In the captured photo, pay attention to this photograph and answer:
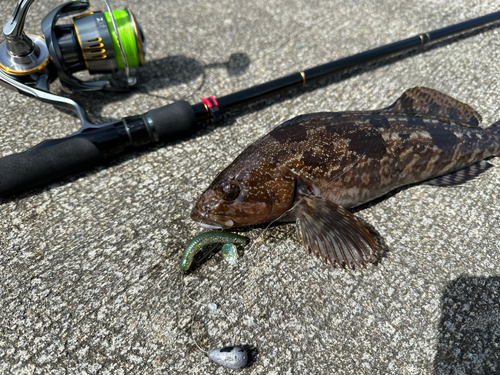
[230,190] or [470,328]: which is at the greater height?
[230,190]

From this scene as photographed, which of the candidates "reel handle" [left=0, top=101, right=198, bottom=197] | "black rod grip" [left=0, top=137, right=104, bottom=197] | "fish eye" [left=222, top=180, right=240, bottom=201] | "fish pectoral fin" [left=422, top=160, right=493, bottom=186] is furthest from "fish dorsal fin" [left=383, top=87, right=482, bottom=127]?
"black rod grip" [left=0, top=137, right=104, bottom=197]

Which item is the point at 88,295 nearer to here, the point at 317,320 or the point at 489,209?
the point at 317,320

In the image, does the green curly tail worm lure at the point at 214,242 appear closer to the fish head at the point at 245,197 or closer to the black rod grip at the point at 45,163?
the fish head at the point at 245,197

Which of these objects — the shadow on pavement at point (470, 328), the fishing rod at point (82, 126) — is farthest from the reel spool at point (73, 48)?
the shadow on pavement at point (470, 328)

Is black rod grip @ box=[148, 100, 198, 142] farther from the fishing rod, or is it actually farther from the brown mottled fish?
the brown mottled fish

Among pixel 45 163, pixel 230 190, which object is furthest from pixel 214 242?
pixel 45 163

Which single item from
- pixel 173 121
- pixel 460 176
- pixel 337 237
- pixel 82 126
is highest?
pixel 82 126

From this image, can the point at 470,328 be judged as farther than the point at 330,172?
No

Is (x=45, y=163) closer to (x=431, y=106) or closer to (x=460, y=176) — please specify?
(x=431, y=106)

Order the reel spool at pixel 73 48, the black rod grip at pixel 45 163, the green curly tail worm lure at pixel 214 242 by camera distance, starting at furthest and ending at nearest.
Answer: the reel spool at pixel 73 48
the black rod grip at pixel 45 163
the green curly tail worm lure at pixel 214 242

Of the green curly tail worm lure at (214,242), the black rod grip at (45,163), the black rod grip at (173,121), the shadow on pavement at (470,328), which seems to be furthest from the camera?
the black rod grip at (173,121)
